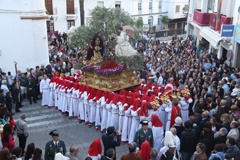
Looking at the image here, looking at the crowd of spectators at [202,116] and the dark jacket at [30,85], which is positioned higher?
the crowd of spectators at [202,116]

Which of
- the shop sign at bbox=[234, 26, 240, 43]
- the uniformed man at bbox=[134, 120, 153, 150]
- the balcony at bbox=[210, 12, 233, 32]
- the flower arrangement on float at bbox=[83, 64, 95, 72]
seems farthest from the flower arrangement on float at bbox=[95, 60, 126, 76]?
the balcony at bbox=[210, 12, 233, 32]

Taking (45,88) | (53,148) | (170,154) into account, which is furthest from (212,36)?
(53,148)

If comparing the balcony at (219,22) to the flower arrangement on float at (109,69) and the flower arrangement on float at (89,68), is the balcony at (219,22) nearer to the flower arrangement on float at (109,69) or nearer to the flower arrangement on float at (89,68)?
the flower arrangement on float at (109,69)

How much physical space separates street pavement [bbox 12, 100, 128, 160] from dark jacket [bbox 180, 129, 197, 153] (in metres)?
2.29

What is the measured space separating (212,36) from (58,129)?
434 inches

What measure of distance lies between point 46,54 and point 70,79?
459cm

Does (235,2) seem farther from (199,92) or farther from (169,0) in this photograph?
(169,0)

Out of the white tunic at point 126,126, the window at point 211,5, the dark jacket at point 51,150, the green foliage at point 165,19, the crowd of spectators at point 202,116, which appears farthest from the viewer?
the green foliage at point 165,19

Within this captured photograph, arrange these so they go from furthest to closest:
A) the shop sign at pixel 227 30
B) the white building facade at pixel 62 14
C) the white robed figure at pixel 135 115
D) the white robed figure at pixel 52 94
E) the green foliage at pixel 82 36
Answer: the white building facade at pixel 62 14
the green foliage at pixel 82 36
the shop sign at pixel 227 30
the white robed figure at pixel 52 94
the white robed figure at pixel 135 115

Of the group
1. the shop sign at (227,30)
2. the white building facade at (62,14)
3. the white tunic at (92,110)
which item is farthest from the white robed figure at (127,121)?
the white building facade at (62,14)

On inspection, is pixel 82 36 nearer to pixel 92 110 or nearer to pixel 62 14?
pixel 92 110

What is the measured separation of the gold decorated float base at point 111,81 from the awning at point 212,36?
622 centimetres

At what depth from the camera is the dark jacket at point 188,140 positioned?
6066 millimetres

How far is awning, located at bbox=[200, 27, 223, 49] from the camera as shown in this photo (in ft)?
45.9
